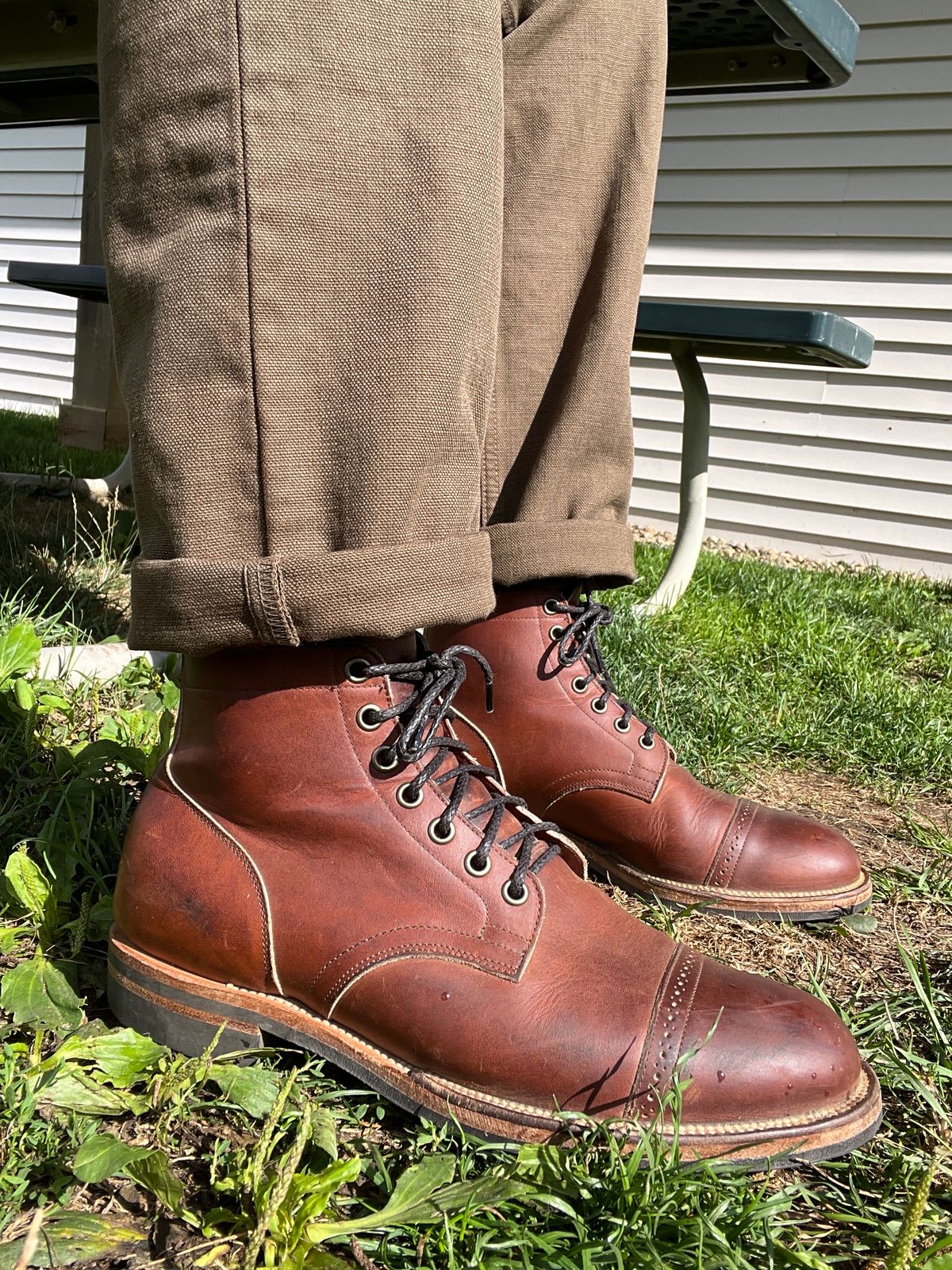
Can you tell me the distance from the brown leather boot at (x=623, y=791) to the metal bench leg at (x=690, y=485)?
5.40 feet

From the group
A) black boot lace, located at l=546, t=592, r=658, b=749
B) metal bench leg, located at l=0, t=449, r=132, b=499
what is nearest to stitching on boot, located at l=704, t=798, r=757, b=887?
black boot lace, located at l=546, t=592, r=658, b=749

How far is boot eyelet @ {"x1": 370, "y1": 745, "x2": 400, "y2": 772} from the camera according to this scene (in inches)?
36.1

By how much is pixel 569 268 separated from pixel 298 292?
59 cm

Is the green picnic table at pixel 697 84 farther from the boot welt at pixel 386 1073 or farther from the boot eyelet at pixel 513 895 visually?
the boot welt at pixel 386 1073

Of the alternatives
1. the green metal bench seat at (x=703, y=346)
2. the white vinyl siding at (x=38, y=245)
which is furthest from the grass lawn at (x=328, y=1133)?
the white vinyl siding at (x=38, y=245)

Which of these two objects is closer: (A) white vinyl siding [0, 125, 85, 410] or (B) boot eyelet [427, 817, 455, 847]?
(B) boot eyelet [427, 817, 455, 847]

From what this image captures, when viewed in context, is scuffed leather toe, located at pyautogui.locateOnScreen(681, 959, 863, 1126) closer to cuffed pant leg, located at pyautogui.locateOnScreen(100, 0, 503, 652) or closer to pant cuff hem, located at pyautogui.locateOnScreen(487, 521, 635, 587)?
cuffed pant leg, located at pyautogui.locateOnScreen(100, 0, 503, 652)

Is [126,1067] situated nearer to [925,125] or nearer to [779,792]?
[779,792]

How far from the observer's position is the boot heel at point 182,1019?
94 centimetres

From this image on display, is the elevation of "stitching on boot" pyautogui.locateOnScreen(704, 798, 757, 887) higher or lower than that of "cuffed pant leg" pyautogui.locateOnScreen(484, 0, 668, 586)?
lower

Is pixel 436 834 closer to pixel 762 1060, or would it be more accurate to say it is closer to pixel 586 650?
→ pixel 762 1060

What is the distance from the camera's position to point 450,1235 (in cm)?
74

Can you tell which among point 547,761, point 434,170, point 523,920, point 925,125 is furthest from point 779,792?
point 925,125

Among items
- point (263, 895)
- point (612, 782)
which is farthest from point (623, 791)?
point (263, 895)
